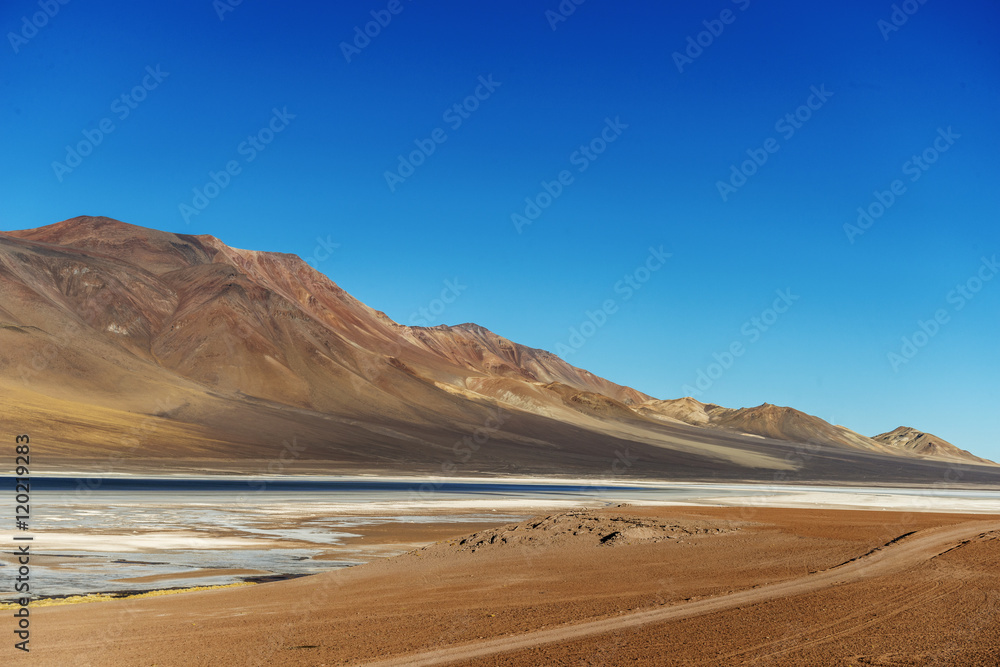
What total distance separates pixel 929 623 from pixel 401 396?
140m

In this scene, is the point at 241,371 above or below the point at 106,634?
above

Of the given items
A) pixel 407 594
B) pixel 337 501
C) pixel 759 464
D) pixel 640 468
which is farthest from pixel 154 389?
pixel 407 594

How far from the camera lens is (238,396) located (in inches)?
5049

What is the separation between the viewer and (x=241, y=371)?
140 metres

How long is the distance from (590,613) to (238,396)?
122 m

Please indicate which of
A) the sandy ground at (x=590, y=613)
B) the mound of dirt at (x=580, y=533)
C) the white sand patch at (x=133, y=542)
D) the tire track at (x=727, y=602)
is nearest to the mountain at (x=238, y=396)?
the white sand patch at (x=133, y=542)

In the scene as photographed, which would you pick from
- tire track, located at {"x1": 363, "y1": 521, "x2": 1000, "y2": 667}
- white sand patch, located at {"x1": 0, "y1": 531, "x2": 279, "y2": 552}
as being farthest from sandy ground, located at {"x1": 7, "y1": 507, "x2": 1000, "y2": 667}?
white sand patch, located at {"x1": 0, "y1": 531, "x2": 279, "y2": 552}

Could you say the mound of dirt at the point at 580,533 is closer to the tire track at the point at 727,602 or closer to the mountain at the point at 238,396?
the tire track at the point at 727,602

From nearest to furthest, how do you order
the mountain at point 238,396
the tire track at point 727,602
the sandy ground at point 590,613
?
the sandy ground at point 590,613 < the tire track at point 727,602 < the mountain at point 238,396

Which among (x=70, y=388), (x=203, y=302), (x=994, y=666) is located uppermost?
(x=203, y=302)

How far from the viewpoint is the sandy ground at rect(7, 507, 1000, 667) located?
34.2ft

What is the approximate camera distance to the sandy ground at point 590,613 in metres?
10.4

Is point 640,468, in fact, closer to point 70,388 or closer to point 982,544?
point 70,388

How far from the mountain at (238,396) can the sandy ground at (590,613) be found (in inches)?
2593
